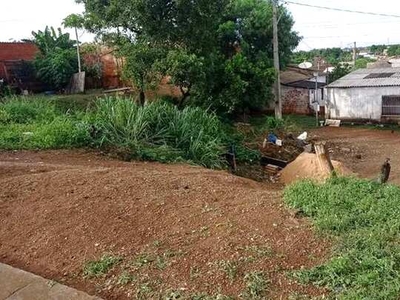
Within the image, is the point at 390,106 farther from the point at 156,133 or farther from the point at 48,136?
the point at 48,136

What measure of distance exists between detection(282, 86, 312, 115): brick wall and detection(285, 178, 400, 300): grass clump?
64.6 ft

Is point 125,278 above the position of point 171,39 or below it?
below

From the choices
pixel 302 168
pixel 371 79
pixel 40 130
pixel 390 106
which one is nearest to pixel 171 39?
pixel 40 130

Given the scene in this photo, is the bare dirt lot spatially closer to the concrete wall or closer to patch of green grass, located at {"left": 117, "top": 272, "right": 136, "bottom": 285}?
patch of green grass, located at {"left": 117, "top": 272, "right": 136, "bottom": 285}

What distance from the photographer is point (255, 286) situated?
8.16ft

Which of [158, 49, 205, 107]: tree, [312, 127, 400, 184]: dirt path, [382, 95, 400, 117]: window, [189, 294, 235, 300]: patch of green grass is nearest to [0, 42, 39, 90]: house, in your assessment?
[158, 49, 205, 107]: tree

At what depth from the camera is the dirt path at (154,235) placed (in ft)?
8.61

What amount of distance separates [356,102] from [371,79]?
4.52ft

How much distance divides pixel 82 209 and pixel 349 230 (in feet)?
7.56

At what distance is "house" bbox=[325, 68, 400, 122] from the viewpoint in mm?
19062

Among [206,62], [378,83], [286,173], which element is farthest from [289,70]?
[286,173]

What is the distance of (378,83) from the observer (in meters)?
19.3

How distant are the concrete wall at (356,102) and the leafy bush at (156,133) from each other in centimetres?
1252

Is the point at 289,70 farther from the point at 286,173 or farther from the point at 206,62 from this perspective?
the point at 286,173
